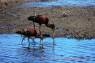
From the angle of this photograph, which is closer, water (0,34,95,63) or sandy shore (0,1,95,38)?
water (0,34,95,63)

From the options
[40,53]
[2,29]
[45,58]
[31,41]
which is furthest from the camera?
[2,29]

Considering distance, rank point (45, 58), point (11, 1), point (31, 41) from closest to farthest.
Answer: point (45, 58), point (31, 41), point (11, 1)

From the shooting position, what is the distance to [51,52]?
1705 cm

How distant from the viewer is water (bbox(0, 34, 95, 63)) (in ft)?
50.0

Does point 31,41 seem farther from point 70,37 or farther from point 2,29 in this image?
point 2,29

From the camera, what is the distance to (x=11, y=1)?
52.8 m

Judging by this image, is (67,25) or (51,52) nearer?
(51,52)

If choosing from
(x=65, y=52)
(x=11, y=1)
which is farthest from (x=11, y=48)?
(x=11, y=1)

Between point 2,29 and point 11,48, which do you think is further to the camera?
point 2,29

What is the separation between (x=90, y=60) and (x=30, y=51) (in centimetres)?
327

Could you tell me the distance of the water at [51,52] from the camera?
15227 millimetres

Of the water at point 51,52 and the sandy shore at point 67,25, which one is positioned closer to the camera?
the water at point 51,52

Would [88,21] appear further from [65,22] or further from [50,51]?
[50,51]

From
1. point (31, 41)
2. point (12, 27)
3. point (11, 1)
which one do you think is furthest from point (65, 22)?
point (11, 1)
